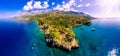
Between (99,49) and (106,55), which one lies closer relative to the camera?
(106,55)

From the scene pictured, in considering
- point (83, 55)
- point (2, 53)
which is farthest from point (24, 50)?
point (83, 55)

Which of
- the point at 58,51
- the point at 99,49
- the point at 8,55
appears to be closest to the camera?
the point at 8,55

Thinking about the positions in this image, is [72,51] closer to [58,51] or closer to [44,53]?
[58,51]

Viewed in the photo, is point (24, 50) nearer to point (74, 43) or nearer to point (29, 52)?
point (29, 52)

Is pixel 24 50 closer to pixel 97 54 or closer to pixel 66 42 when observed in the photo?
pixel 66 42

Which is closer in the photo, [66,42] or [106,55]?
[106,55]

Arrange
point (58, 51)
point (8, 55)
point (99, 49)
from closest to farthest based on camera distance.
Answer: point (8, 55) < point (58, 51) < point (99, 49)

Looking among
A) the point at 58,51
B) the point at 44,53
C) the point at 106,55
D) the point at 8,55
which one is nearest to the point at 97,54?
the point at 106,55

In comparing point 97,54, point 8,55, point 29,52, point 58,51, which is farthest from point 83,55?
point 8,55
